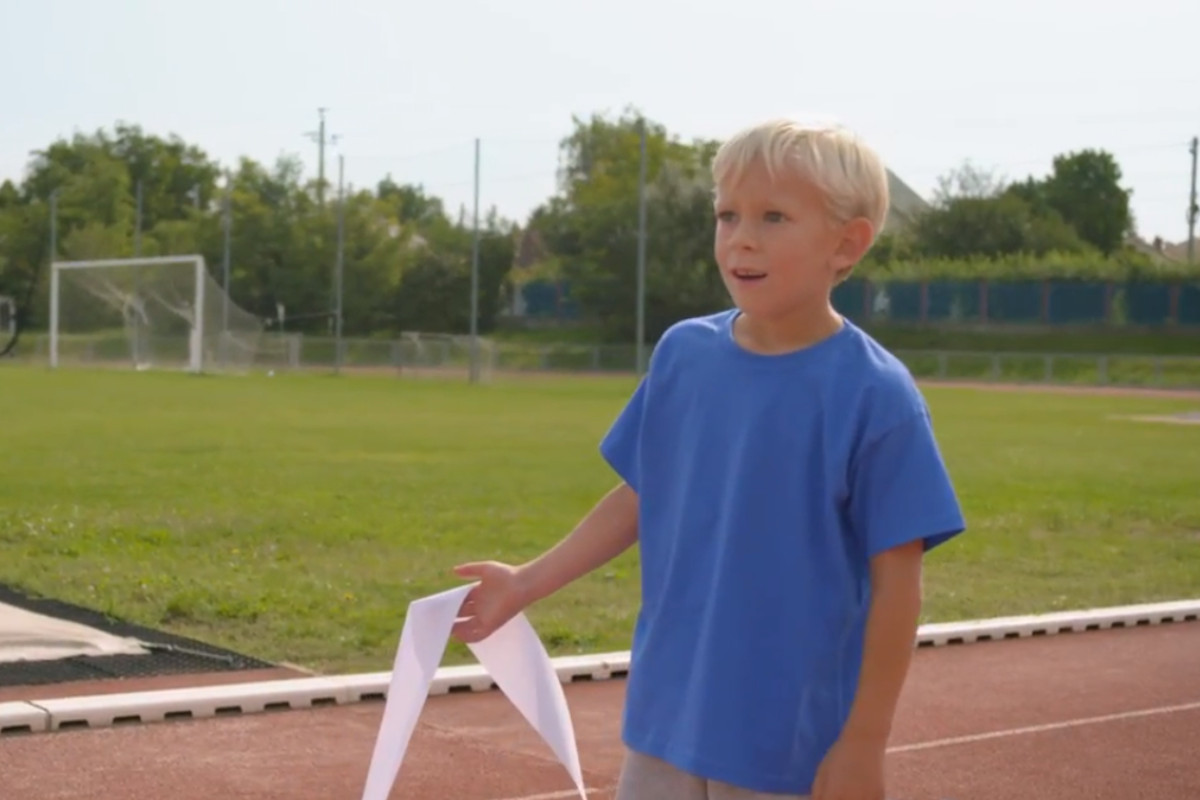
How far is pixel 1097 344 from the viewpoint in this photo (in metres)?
67.2

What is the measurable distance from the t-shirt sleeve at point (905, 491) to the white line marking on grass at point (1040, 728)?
4.66 m

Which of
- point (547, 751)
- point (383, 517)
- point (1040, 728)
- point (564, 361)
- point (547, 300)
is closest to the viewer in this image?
point (547, 751)

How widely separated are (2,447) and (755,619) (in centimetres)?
2267

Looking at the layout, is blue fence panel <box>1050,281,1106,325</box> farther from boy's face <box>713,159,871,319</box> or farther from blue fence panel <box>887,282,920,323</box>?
boy's face <box>713,159,871,319</box>

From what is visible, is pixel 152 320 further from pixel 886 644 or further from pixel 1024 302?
pixel 886 644

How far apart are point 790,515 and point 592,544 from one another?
1.68ft

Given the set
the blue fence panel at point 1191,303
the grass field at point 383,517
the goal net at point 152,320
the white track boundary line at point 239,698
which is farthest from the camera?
the blue fence panel at point 1191,303

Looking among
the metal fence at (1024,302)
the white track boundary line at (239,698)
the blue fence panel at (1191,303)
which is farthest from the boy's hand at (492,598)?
the blue fence panel at (1191,303)

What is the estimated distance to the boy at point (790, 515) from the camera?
10.1ft

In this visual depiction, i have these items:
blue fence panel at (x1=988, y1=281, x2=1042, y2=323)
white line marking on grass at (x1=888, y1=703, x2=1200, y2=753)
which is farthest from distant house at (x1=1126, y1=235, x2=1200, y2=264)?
white line marking on grass at (x1=888, y1=703, x2=1200, y2=753)

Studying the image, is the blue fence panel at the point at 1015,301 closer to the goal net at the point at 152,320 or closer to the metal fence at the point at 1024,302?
the metal fence at the point at 1024,302

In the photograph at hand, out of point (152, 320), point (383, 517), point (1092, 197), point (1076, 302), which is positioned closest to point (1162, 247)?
point (1092, 197)

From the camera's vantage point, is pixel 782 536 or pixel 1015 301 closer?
pixel 782 536

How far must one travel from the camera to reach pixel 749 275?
10.4 feet
